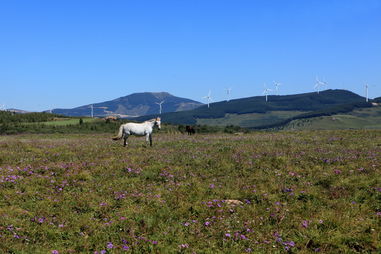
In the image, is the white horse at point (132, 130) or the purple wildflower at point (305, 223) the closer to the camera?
the purple wildflower at point (305, 223)

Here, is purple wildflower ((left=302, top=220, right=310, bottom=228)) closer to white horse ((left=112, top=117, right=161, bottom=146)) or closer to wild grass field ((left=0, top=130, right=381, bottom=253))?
wild grass field ((left=0, top=130, right=381, bottom=253))

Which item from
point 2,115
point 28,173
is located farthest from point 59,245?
point 2,115

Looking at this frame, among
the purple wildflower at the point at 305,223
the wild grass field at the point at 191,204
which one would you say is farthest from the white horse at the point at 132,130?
the purple wildflower at the point at 305,223

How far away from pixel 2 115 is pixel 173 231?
287 ft

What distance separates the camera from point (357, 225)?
9.46 metres

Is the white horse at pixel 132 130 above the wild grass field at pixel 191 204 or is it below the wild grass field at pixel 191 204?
above

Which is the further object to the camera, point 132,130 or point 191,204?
point 132,130

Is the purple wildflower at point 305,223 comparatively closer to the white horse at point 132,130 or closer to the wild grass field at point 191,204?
the wild grass field at point 191,204

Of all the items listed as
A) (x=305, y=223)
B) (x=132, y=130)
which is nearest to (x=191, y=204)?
(x=305, y=223)

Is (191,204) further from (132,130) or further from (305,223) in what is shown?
(132,130)

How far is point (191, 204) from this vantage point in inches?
443

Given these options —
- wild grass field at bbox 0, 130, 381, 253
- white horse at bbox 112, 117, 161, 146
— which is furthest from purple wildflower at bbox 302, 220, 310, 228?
white horse at bbox 112, 117, 161, 146

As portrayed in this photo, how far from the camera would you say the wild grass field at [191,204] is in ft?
28.0

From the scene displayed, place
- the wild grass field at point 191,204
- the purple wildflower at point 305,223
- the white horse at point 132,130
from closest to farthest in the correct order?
1. the wild grass field at point 191,204
2. the purple wildflower at point 305,223
3. the white horse at point 132,130
